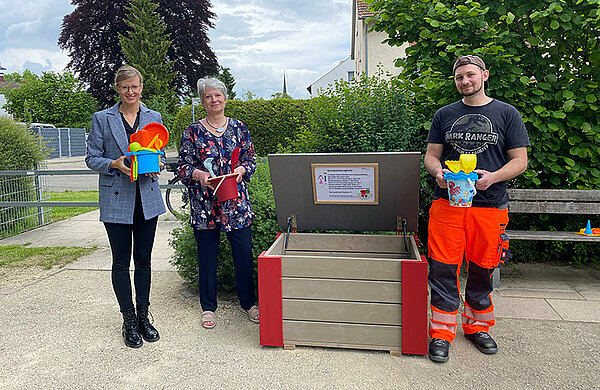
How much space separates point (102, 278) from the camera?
16.7ft

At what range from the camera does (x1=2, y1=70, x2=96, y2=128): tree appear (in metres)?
33.8

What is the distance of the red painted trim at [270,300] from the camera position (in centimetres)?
323

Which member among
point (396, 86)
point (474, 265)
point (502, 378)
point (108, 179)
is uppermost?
point (396, 86)

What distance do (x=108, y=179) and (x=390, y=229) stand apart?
215 cm

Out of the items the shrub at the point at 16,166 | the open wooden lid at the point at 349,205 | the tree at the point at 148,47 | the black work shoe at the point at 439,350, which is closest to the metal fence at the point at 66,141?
the tree at the point at 148,47

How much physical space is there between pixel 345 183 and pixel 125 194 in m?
1.60

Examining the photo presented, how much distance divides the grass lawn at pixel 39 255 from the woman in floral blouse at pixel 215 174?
2.93 m

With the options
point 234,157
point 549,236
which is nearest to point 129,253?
point 234,157

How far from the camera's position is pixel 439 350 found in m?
3.10

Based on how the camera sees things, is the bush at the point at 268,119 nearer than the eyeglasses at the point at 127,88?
No

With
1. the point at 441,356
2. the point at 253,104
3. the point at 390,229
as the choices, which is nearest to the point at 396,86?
the point at 390,229

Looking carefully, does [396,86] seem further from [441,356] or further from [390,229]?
[441,356]

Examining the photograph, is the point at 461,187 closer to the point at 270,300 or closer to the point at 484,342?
the point at 484,342

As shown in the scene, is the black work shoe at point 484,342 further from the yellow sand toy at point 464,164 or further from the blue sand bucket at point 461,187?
the yellow sand toy at point 464,164
